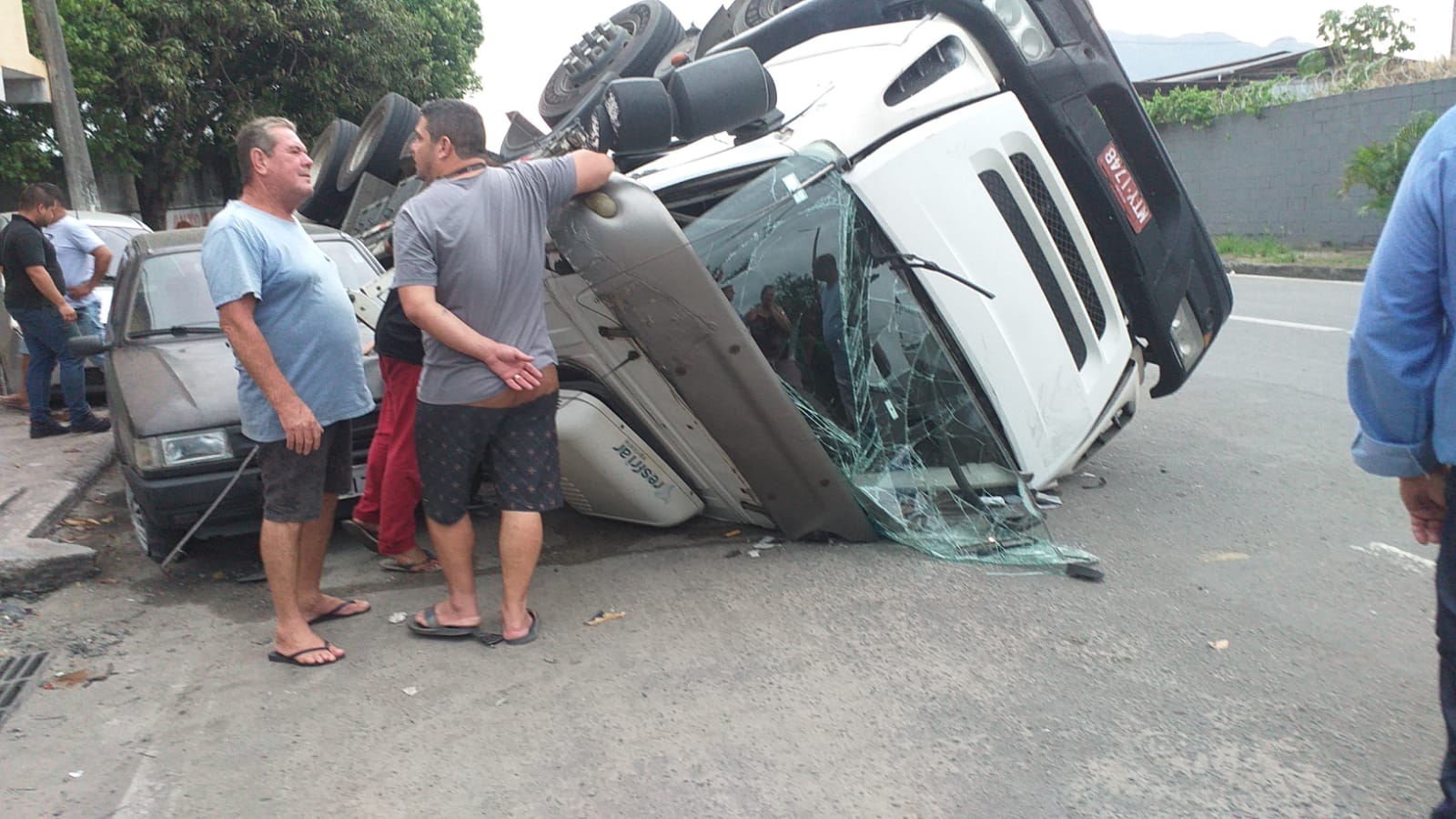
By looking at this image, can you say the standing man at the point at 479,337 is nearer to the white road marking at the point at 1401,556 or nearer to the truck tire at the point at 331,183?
the white road marking at the point at 1401,556

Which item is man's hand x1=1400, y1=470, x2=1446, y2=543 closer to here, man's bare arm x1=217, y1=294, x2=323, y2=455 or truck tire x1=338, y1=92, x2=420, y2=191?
man's bare arm x1=217, y1=294, x2=323, y2=455

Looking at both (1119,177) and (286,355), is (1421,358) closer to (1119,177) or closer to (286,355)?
(1119,177)

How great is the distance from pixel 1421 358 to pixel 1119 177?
2.97m

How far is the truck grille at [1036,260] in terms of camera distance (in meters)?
4.60

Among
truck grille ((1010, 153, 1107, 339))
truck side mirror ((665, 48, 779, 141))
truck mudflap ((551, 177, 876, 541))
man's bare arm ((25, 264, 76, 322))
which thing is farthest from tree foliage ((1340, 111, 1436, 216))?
man's bare arm ((25, 264, 76, 322))

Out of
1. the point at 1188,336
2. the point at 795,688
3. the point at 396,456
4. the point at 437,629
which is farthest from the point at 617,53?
the point at 795,688

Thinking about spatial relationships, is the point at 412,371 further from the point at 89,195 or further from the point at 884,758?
the point at 89,195

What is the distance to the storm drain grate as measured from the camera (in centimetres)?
346

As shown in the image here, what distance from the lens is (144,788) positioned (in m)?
2.90

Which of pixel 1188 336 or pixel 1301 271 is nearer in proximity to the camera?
pixel 1188 336

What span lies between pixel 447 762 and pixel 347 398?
52.3 inches

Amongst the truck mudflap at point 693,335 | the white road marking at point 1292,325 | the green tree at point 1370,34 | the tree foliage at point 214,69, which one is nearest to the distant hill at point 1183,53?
the green tree at point 1370,34

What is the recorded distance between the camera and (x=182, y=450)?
4.35 metres

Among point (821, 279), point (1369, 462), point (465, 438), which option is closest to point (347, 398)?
point (465, 438)
